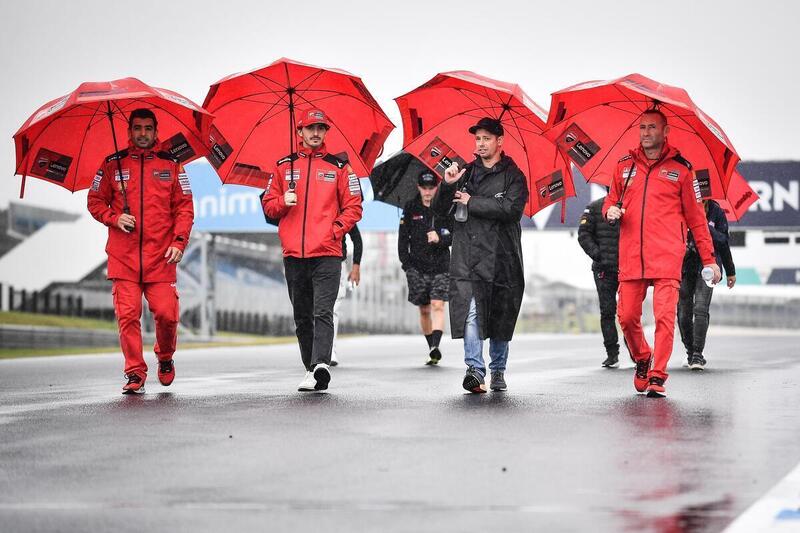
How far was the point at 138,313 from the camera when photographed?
9516mm

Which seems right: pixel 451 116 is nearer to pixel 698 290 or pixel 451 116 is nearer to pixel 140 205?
pixel 140 205

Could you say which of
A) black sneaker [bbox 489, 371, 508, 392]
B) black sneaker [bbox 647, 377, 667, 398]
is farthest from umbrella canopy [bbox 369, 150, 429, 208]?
black sneaker [bbox 647, 377, 667, 398]

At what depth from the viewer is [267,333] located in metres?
27.6

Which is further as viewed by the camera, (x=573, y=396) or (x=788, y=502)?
(x=573, y=396)

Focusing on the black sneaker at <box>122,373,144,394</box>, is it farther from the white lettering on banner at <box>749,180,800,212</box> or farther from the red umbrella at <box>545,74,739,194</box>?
the white lettering on banner at <box>749,180,800,212</box>

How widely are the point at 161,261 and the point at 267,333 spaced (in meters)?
18.2

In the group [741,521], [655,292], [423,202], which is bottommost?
[741,521]

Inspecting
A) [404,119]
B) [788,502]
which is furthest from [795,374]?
[788,502]

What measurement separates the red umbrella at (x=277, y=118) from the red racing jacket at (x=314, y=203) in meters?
0.59

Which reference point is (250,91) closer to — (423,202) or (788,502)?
(423,202)

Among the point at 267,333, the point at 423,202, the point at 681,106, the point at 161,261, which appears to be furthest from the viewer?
the point at 267,333

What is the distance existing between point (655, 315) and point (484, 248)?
1255 millimetres

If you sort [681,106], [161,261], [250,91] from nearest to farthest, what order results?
[681,106], [161,261], [250,91]

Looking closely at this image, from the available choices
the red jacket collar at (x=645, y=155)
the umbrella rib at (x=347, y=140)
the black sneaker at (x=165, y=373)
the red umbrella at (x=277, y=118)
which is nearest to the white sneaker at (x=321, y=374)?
the black sneaker at (x=165, y=373)
